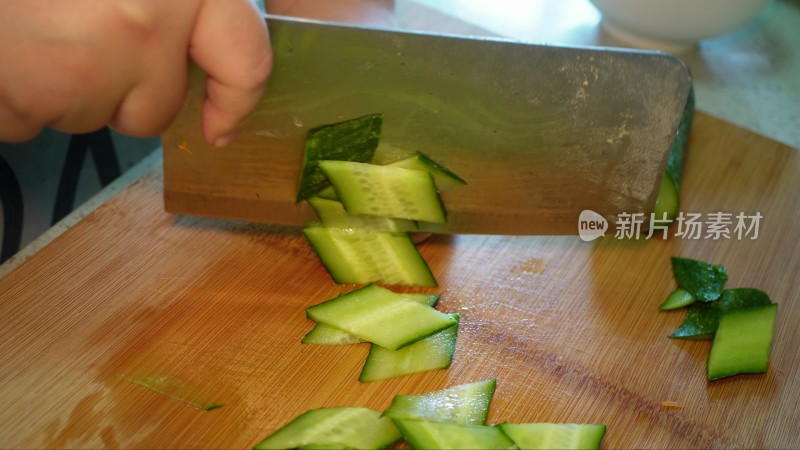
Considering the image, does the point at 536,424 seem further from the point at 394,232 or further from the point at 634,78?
the point at 634,78

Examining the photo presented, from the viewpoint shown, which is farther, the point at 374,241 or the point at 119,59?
the point at 374,241

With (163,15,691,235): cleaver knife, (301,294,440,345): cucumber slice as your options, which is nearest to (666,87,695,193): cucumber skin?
(163,15,691,235): cleaver knife

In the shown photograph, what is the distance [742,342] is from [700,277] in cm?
16

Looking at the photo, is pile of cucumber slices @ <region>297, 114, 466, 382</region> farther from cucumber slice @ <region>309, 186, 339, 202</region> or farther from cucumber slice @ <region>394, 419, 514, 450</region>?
cucumber slice @ <region>394, 419, 514, 450</region>

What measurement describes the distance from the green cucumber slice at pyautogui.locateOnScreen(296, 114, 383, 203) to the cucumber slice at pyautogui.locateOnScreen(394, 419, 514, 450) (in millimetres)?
505

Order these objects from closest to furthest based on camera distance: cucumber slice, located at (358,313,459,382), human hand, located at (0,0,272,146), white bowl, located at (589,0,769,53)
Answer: human hand, located at (0,0,272,146), cucumber slice, located at (358,313,459,382), white bowl, located at (589,0,769,53)

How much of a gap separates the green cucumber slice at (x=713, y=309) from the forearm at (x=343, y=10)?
866 millimetres

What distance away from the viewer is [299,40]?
4.18 ft

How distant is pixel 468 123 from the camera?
1.37 metres

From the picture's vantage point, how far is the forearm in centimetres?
161

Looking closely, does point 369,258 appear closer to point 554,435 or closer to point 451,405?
point 451,405

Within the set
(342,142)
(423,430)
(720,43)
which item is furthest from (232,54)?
(720,43)

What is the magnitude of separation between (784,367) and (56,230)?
142 cm

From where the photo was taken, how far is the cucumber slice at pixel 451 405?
119 cm
